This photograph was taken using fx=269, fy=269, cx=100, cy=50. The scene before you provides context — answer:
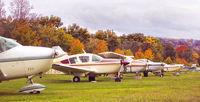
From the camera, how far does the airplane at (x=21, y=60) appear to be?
959 centimetres


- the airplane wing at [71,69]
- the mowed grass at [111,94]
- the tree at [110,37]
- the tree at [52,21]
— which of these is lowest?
the mowed grass at [111,94]

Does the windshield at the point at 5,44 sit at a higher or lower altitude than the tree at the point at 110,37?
lower

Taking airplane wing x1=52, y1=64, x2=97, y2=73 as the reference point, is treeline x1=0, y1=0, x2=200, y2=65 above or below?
above

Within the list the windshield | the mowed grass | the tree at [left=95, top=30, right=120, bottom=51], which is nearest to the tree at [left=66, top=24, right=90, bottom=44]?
the tree at [left=95, top=30, right=120, bottom=51]

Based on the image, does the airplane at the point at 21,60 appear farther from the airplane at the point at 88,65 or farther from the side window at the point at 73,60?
the side window at the point at 73,60

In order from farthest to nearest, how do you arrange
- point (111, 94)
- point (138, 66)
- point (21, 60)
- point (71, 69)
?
point (138, 66)
point (71, 69)
point (111, 94)
point (21, 60)

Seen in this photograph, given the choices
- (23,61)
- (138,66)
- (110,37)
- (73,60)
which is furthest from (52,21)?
(23,61)

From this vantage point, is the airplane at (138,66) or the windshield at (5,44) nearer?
the windshield at (5,44)

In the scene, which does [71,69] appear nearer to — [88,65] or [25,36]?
[88,65]

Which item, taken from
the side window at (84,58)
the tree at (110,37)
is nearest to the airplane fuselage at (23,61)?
the side window at (84,58)

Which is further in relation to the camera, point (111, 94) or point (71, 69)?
point (71, 69)

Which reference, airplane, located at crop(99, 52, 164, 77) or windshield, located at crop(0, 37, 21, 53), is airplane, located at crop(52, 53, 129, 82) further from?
windshield, located at crop(0, 37, 21, 53)

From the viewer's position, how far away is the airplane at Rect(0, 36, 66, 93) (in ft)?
31.4

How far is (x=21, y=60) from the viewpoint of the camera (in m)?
9.80
